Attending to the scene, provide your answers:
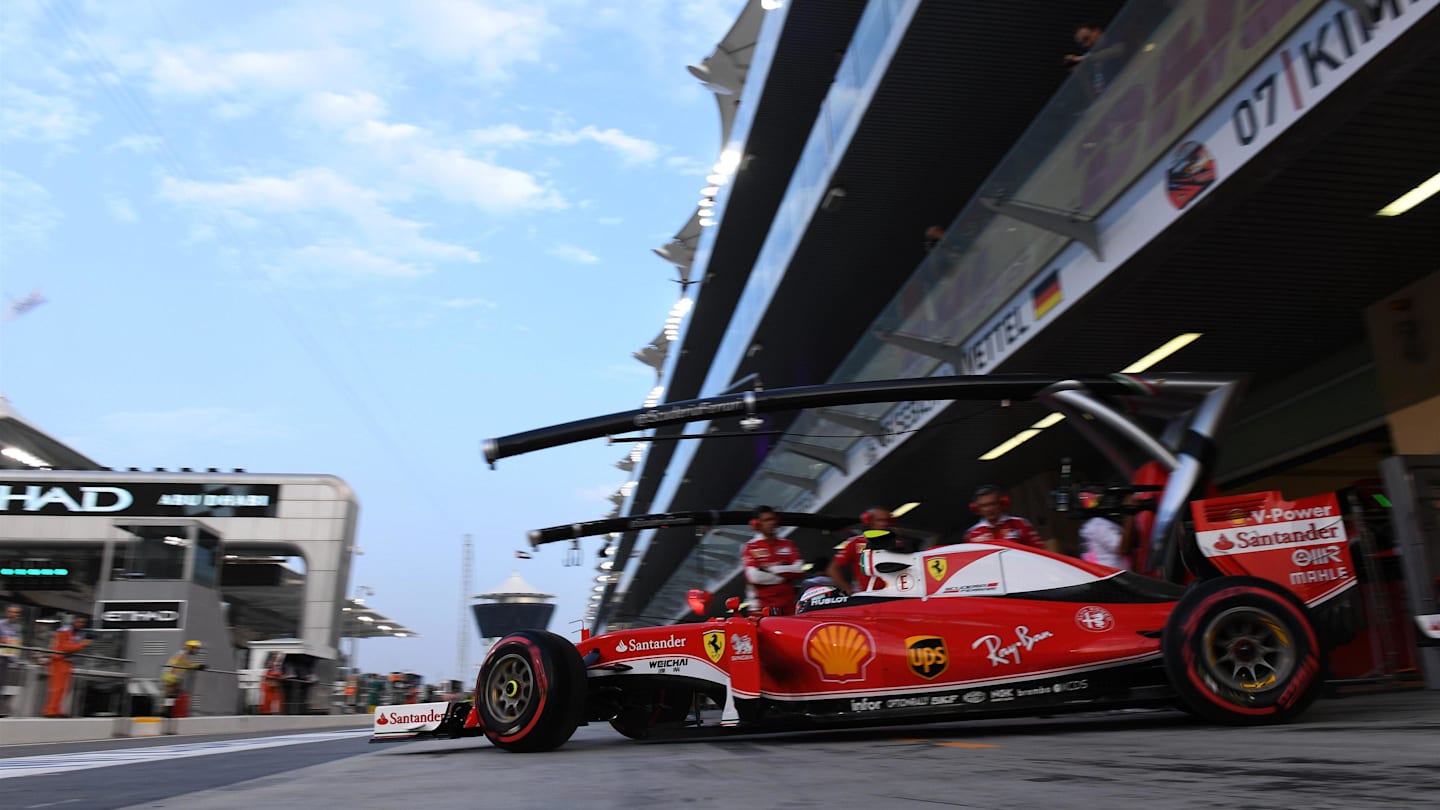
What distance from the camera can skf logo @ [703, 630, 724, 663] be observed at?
5629 millimetres

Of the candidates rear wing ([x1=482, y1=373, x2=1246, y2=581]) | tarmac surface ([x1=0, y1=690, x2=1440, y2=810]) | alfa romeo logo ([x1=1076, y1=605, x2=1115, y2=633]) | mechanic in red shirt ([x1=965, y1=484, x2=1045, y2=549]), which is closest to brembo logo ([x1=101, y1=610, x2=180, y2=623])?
tarmac surface ([x1=0, y1=690, x2=1440, y2=810])

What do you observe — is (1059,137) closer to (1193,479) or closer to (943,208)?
(1193,479)

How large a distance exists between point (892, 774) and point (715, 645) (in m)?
2.47

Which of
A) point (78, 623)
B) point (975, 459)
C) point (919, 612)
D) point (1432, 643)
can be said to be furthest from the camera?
point (975, 459)

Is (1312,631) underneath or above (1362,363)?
underneath

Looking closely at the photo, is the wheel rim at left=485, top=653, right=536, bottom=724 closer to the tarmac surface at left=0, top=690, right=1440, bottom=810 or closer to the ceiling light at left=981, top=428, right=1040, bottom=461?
the tarmac surface at left=0, top=690, right=1440, bottom=810

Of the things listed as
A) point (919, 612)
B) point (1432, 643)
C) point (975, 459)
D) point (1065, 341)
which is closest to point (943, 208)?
point (975, 459)

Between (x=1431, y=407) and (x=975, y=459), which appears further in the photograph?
(x=975, y=459)

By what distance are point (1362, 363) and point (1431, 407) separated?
6.88 ft

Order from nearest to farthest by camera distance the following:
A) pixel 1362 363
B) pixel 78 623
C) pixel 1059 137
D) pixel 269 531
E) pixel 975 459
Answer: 1. pixel 1059 137
2. pixel 1362 363
3. pixel 78 623
4. pixel 975 459
5. pixel 269 531

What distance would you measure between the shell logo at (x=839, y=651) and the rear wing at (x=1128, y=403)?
59.6 inches

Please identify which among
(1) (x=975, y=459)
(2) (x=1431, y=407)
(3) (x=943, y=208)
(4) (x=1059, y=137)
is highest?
(3) (x=943, y=208)

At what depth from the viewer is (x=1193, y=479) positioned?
581cm

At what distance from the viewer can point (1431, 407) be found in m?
9.45
